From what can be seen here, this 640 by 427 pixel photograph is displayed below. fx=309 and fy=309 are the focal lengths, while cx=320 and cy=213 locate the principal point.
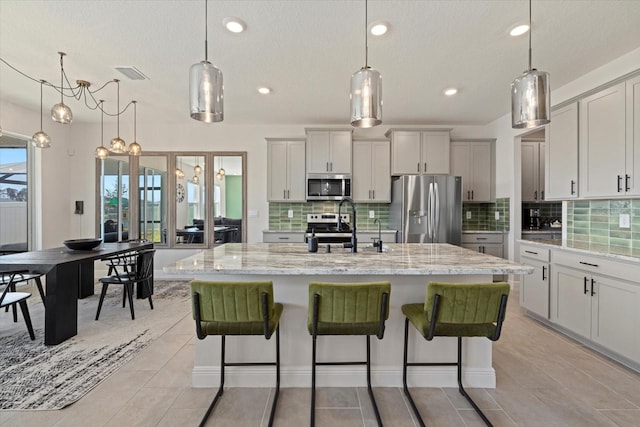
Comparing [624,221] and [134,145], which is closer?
[624,221]

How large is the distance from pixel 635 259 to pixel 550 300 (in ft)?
3.25

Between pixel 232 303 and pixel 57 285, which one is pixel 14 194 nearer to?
pixel 57 285

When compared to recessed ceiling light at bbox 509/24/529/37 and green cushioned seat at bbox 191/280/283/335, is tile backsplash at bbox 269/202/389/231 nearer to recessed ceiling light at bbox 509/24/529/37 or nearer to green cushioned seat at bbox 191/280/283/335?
recessed ceiling light at bbox 509/24/529/37

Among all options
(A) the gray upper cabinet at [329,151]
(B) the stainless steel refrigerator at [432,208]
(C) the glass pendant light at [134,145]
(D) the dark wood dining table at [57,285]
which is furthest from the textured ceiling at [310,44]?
(D) the dark wood dining table at [57,285]

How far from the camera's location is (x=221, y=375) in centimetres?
205

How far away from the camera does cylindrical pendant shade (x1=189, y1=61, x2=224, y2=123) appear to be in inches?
67.8

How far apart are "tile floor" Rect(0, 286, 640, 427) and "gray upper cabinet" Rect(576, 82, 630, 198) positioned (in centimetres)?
150

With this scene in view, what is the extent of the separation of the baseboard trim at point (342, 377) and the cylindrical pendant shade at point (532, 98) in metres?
1.67

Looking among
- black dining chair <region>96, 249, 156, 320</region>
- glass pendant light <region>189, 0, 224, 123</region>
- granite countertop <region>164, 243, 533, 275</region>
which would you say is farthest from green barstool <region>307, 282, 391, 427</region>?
black dining chair <region>96, 249, 156, 320</region>

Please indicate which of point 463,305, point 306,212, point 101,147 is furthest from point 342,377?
point 101,147

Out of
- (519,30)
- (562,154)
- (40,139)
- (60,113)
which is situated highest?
(519,30)

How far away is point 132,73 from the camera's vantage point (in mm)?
3293

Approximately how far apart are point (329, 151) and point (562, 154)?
2.89 metres

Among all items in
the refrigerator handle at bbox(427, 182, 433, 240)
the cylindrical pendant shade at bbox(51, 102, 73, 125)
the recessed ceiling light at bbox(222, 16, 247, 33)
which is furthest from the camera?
the refrigerator handle at bbox(427, 182, 433, 240)
